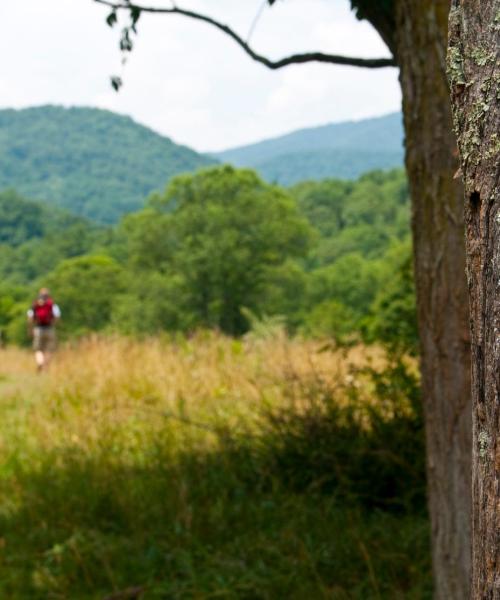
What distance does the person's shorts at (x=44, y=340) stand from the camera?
53.8 feet

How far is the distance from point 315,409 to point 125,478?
50.3 inches

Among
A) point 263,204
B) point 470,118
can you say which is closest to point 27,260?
point 263,204

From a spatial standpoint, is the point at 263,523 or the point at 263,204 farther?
the point at 263,204

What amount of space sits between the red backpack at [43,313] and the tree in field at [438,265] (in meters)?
14.0

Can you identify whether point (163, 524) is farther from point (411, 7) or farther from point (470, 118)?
point (470, 118)

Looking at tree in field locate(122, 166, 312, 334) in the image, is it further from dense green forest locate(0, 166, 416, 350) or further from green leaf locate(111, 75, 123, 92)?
green leaf locate(111, 75, 123, 92)

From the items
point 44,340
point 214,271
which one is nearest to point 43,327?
point 44,340

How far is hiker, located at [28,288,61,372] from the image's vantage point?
16.3m

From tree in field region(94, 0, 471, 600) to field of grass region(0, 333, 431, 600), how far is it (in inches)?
37.9

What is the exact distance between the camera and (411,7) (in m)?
3.44

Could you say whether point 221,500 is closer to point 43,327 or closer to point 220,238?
point 43,327

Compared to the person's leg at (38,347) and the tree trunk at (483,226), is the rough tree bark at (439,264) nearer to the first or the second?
the tree trunk at (483,226)

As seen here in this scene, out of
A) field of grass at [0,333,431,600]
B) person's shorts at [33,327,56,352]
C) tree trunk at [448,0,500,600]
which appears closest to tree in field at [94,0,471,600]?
field of grass at [0,333,431,600]

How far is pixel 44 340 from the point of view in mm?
16578
